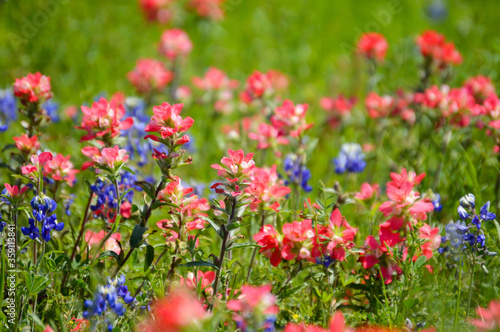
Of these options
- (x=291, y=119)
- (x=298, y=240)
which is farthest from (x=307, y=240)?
(x=291, y=119)

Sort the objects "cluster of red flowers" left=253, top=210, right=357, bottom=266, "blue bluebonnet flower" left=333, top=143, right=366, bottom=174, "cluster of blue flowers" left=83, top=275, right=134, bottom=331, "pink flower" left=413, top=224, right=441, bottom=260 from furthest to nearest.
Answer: "blue bluebonnet flower" left=333, top=143, right=366, bottom=174 < "pink flower" left=413, top=224, right=441, bottom=260 < "cluster of red flowers" left=253, top=210, right=357, bottom=266 < "cluster of blue flowers" left=83, top=275, right=134, bottom=331

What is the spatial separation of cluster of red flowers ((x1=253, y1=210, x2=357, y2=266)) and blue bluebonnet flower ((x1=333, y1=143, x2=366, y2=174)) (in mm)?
1061

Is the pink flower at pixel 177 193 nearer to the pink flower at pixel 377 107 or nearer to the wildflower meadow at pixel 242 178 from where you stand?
the wildflower meadow at pixel 242 178

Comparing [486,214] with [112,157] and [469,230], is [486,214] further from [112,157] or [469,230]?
[112,157]

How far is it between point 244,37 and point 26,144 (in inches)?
155

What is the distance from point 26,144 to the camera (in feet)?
6.26

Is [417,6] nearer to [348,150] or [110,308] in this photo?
[348,150]

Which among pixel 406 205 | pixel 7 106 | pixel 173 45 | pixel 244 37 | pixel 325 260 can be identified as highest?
pixel 244 37

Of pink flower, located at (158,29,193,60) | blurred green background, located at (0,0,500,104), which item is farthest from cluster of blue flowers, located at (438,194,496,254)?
pink flower, located at (158,29,193,60)

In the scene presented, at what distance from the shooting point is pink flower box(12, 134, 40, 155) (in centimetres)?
190

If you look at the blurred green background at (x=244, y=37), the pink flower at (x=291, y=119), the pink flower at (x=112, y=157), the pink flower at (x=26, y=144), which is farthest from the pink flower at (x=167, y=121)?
the blurred green background at (x=244, y=37)

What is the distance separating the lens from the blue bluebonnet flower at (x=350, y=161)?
2.83 metres

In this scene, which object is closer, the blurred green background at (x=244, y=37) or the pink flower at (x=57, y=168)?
the pink flower at (x=57, y=168)

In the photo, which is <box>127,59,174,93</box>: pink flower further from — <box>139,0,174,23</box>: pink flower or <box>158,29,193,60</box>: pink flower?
<box>139,0,174,23</box>: pink flower
